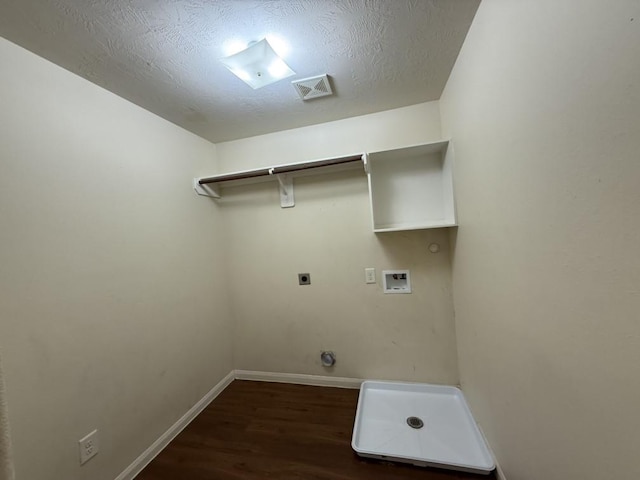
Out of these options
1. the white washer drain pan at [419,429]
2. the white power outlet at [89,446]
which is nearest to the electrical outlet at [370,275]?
the white washer drain pan at [419,429]

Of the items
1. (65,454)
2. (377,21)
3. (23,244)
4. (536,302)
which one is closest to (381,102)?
(377,21)

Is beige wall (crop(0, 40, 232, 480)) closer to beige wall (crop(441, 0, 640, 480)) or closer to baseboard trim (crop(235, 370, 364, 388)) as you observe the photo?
baseboard trim (crop(235, 370, 364, 388))

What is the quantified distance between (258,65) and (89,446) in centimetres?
212

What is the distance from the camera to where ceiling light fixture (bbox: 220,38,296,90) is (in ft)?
3.92

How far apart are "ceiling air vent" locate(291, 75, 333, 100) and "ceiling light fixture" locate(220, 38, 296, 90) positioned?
0.37 ft

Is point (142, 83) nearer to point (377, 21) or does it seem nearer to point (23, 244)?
point (23, 244)

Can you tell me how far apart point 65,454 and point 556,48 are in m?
2.39

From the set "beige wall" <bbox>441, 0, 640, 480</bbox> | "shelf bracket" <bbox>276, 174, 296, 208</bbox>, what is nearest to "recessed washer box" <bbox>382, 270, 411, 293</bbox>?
"beige wall" <bbox>441, 0, 640, 480</bbox>

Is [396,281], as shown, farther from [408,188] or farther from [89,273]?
[89,273]

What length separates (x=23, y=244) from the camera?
1.04m

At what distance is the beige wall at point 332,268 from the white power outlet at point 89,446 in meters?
1.14

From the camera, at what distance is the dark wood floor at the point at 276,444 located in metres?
1.34

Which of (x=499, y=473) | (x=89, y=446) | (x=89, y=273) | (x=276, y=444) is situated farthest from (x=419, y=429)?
(x=89, y=273)

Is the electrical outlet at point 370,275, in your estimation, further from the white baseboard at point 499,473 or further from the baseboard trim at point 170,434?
the baseboard trim at point 170,434
